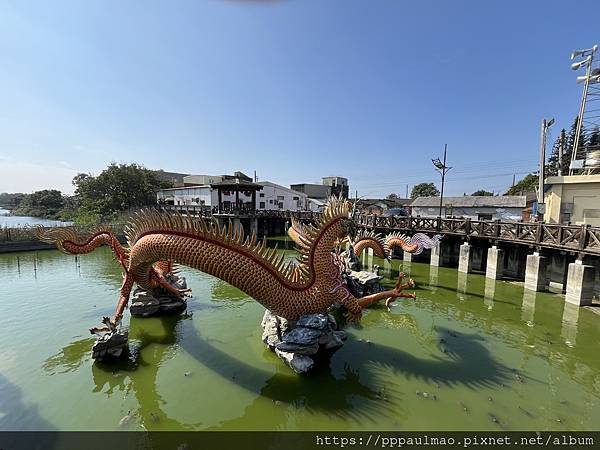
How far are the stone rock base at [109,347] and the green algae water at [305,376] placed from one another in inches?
8.5

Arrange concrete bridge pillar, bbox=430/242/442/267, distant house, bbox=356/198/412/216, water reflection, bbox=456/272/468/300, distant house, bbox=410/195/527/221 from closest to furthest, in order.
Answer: water reflection, bbox=456/272/468/300 < concrete bridge pillar, bbox=430/242/442/267 < distant house, bbox=356/198/412/216 < distant house, bbox=410/195/527/221

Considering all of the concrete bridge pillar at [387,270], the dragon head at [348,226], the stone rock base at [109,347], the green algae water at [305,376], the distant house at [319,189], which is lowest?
the green algae water at [305,376]

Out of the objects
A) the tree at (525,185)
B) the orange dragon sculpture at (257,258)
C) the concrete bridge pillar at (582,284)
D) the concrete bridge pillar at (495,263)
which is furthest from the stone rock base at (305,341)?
the tree at (525,185)

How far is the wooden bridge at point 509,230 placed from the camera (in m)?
10.2

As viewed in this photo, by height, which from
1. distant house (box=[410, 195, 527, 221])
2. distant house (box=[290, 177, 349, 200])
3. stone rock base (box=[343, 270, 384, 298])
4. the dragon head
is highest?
distant house (box=[290, 177, 349, 200])

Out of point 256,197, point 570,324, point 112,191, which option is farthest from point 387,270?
point 112,191

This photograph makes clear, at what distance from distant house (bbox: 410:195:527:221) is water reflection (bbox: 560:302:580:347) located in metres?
15.0

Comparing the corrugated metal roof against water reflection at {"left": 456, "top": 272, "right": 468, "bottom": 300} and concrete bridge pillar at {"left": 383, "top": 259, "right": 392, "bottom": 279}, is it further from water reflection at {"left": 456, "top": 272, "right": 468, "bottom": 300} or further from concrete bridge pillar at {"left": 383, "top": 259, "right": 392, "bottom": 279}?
water reflection at {"left": 456, "top": 272, "right": 468, "bottom": 300}

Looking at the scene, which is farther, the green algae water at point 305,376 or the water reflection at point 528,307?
the water reflection at point 528,307

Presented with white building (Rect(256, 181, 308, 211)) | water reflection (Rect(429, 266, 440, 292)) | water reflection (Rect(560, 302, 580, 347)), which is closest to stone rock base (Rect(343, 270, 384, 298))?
water reflection (Rect(429, 266, 440, 292))

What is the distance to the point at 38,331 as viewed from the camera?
25.1 feet

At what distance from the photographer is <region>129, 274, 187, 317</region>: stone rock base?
351 inches

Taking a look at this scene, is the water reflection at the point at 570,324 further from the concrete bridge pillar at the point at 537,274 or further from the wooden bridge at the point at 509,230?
the wooden bridge at the point at 509,230

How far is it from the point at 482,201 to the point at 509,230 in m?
15.5
